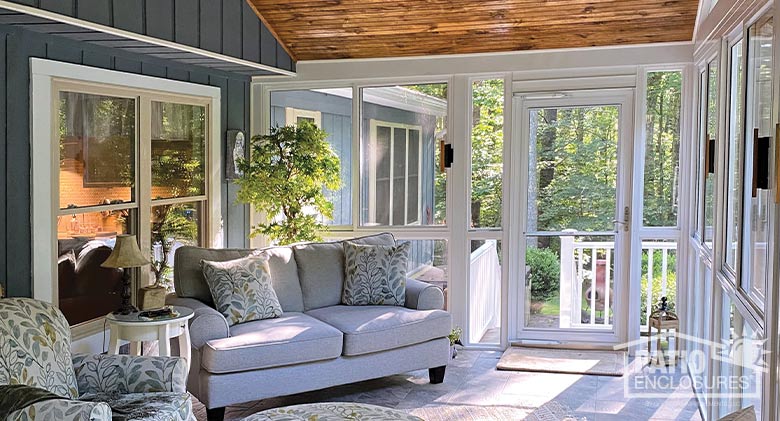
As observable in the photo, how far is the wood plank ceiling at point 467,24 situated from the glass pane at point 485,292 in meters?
1.55

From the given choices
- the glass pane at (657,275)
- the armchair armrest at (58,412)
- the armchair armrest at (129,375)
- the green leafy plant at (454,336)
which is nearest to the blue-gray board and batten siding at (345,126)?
the green leafy plant at (454,336)

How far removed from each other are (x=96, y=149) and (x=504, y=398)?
2.92m

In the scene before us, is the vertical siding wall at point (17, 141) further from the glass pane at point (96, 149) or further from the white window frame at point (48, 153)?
the glass pane at point (96, 149)

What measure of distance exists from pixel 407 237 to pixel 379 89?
1215 millimetres

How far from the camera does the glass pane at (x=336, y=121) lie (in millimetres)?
6496

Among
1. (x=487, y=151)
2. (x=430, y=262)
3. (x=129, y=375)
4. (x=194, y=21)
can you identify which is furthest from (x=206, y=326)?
(x=487, y=151)

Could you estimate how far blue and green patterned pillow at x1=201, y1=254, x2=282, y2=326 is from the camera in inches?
186

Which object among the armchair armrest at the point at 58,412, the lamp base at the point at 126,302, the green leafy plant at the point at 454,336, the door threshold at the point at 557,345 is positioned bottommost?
the door threshold at the point at 557,345

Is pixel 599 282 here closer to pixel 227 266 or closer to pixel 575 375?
pixel 575 375

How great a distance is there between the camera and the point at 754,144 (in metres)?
3.05

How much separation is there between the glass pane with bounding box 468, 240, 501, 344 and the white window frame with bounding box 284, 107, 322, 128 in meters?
1.63

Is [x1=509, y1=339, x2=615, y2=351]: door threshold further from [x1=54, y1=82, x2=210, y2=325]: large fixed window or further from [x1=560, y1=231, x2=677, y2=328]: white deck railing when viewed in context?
[x1=54, y1=82, x2=210, y2=325]: large fixed window

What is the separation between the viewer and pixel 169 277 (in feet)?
18.0

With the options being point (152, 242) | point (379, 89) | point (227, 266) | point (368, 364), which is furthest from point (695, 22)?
point (152, 242)
